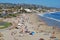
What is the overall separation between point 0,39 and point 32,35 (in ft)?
16.4

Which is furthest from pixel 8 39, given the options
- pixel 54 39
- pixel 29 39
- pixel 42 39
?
pixel 54 39

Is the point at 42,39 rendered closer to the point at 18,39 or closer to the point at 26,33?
the point at 18,39

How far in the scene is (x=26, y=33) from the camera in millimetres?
24406

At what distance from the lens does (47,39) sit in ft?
69.1

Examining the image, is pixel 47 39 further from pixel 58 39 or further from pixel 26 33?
pixel 26 33

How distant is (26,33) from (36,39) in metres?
3.75

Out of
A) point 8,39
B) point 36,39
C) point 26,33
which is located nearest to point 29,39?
point 36,39

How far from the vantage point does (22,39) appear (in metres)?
20.5

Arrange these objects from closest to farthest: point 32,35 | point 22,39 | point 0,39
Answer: point 0,39 → point 22,39 → point 32,35

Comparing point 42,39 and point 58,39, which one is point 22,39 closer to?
point 42,39

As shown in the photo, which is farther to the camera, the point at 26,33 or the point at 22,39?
the point at 26,33

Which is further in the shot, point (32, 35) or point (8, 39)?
point (32, 35)

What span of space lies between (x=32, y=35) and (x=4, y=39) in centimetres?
431

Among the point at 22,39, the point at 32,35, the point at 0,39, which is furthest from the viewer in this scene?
the point at 32,35
